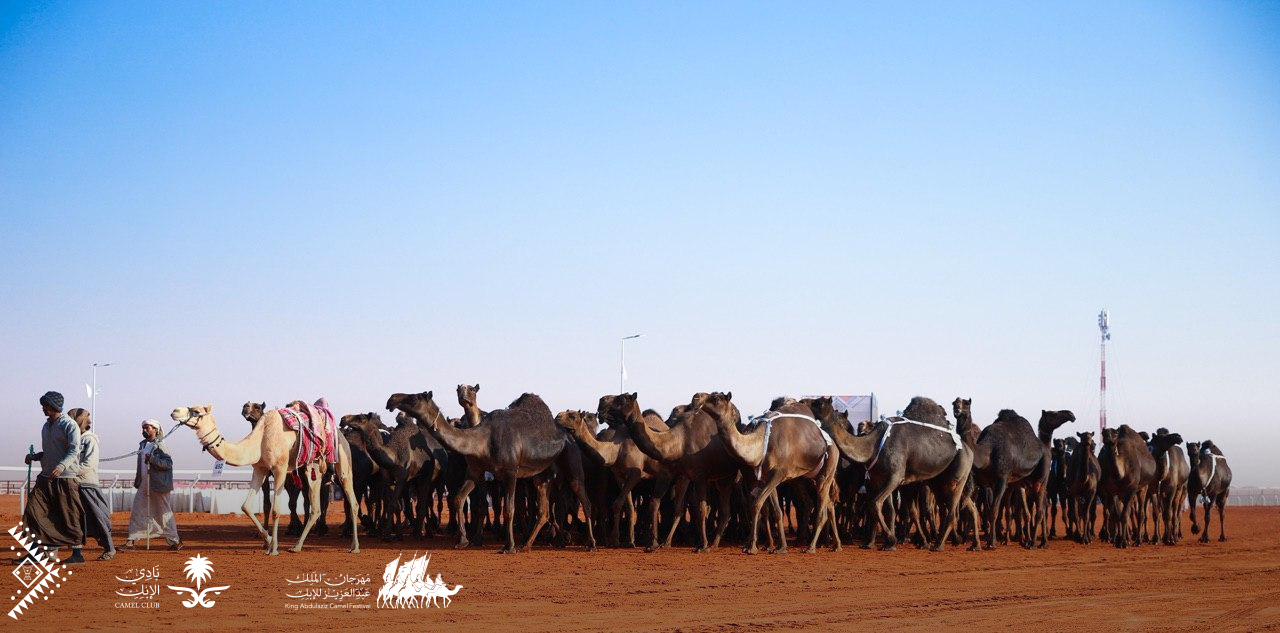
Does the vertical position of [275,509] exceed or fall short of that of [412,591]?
it exceeds it

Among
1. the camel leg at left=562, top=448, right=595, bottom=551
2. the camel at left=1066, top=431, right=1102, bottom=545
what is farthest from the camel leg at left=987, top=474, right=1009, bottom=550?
the camel leg at left=562, top=448, right=595, bottom=551

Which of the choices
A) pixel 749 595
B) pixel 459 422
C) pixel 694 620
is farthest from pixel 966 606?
pixel 459 422

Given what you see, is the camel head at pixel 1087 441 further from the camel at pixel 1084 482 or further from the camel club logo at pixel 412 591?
the camel club logo at pixel 412 591

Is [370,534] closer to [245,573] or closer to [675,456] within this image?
[675,456]

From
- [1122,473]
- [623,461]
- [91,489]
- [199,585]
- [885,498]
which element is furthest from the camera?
[1122,473]

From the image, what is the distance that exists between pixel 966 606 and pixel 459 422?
11.1 m

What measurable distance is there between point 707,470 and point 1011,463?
599cm

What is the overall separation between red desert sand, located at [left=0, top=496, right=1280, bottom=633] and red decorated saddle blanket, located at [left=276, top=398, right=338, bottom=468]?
4.62 ft

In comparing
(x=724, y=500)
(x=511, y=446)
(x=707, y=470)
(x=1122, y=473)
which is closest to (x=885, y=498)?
(x=724, y=500)

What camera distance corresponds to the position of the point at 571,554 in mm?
20328

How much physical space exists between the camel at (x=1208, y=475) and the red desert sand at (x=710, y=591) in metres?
7.38

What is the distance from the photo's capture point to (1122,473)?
2550 cm

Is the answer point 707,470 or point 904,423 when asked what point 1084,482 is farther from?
point 707,470

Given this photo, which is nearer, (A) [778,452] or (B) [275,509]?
(B) [275,509]
